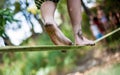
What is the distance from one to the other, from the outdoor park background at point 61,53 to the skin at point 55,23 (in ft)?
9.84

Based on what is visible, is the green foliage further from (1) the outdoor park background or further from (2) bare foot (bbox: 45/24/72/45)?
(1) the outdoor park background

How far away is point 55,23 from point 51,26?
0.07 m

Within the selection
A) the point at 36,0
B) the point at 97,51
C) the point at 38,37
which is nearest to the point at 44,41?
the point at 38,37

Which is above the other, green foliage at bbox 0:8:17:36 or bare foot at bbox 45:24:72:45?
green foliage at bbox 0:8:17:36

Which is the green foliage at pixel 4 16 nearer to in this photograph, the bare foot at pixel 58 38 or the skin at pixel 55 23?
the skin at pixel 55 23

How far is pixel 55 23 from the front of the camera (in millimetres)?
3279

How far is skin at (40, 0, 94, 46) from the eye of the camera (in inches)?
128

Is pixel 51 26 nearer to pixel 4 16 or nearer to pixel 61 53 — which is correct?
pixel 4 16

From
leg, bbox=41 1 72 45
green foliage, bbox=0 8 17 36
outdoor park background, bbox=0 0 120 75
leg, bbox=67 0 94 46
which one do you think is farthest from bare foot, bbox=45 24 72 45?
outdoor park background, bbox=0 0 120 75

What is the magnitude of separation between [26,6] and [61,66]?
2348mm

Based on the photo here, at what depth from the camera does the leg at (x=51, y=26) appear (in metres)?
3.23

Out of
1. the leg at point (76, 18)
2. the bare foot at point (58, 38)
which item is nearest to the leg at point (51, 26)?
the bare foot at point (58, 38)

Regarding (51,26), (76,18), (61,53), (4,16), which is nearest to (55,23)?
(51,26)

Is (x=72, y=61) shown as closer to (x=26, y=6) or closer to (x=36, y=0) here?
(x=26, y=6)
